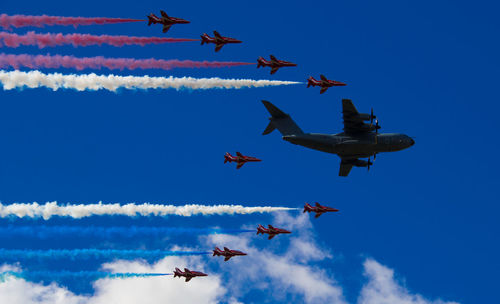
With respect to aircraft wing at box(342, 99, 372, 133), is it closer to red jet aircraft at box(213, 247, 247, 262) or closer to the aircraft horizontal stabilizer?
the aircraft horizontal stabilizer

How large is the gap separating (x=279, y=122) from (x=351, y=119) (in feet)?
19.0

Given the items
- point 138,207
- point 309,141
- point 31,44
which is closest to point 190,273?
point 138,207

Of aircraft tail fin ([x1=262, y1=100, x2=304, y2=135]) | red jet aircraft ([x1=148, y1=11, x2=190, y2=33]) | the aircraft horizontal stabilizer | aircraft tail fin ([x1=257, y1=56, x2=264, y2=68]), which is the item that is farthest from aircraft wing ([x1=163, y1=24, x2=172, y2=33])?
the aircraft horizontal stabilizer

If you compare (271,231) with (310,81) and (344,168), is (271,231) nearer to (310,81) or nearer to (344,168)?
(344,168)

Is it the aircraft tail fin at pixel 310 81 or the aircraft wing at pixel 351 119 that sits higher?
the aircraft tail fin at pixel 310 81

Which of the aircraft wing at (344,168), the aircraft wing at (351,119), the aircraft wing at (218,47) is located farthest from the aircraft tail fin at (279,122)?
the aircraft wing at (218,47)

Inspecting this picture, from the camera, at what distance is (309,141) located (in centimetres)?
5800

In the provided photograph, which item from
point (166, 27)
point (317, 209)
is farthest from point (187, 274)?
point (166, 27)

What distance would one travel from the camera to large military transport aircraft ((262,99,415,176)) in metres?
58.2

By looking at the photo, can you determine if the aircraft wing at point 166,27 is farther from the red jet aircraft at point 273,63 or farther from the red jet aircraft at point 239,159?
the red jet aircraft at point 239,159

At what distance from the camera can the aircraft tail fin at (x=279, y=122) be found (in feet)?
196

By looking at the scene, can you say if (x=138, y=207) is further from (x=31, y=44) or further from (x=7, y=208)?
(x=31, y=44)

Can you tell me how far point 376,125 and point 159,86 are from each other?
17.0 meters

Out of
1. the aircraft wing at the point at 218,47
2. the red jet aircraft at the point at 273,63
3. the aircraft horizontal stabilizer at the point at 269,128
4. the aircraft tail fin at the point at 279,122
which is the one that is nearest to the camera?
the aircraft wing at the point at 218,47
